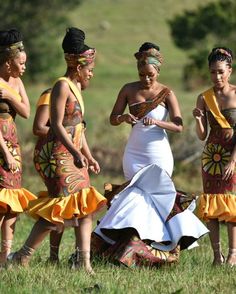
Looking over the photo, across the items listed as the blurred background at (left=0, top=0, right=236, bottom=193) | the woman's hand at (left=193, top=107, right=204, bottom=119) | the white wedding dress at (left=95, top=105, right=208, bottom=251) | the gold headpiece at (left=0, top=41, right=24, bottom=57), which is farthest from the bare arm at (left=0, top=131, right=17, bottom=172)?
the blurred background at (left=0, top=0, right=236, bottom=193)

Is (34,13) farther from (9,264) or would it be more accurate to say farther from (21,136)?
(9,264)

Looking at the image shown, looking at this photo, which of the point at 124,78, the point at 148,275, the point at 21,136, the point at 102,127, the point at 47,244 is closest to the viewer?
the point at 148,275

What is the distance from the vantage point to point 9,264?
6.92m

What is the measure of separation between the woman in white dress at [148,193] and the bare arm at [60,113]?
0.73 metres

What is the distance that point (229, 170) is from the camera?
7.56 m

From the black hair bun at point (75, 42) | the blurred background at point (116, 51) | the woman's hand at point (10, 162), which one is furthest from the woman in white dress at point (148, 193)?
the blurred background at point (116, 51)

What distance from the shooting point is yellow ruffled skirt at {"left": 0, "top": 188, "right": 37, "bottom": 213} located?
702 centimetres

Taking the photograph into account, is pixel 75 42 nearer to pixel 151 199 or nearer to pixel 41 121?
pixel 41 121

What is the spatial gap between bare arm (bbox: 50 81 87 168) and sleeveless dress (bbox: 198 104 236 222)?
1.38 metres

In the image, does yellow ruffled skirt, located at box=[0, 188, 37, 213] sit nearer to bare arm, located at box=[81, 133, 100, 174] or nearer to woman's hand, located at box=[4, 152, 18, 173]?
woman's hand, located at box=[4, 152, 18, 173]

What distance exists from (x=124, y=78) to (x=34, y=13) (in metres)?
10.4

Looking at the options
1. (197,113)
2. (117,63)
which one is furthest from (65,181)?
(117,63)

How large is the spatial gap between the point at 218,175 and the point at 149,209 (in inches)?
25.8

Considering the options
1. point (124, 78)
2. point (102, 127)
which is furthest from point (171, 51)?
point (102, 127)
